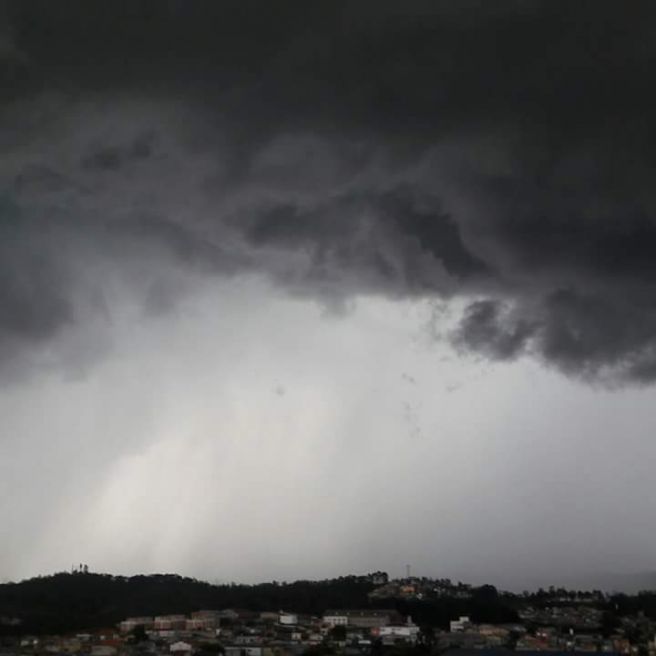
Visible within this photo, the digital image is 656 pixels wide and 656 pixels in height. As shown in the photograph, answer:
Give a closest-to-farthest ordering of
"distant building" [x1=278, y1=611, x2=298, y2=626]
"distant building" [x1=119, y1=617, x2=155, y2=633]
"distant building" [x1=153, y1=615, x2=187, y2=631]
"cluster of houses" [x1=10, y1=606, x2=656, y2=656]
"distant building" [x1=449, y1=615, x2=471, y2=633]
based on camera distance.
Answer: "cluster of houses" [x1=10, y1=606, x2=656, y2=656]
"distant building" [x1=119, y1=617, x2=155, y2=633]
"distant building" [x1=153, y1=615, x2=187, y2=631]
"distant building" [x1=449, y1=615, x2=471, y2=633]
"distant building" [x1=278, y1=611, x2=298, y2=626]

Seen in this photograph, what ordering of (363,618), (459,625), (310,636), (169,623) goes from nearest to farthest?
(310,636) → (169,623) → (459,625) → (363,618)

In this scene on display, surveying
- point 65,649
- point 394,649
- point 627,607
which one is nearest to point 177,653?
point 65,649

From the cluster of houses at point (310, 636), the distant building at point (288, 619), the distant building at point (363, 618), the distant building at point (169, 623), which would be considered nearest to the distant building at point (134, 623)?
the cluster of houses at point (310, 636)

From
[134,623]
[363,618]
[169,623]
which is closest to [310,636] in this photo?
[363,618]

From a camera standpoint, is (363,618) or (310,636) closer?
(310,636)

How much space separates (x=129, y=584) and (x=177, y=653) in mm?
56515

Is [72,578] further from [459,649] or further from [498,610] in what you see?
[459,649]

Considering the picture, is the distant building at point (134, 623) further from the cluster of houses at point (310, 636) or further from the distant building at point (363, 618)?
the distant building at point (363, 618)

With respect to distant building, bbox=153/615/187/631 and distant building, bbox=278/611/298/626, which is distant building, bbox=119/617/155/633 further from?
distant building, bbox=278/611/298/626

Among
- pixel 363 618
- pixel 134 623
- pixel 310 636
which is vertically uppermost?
pixel 363 618

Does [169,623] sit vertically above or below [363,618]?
below

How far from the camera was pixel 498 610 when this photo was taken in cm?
12125

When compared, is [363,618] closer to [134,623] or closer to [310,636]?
[310,636]

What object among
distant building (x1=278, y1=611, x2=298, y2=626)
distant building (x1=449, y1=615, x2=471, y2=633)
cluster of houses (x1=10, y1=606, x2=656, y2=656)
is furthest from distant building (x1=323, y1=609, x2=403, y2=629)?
distant building (x1=449, y1=615, x2=471, y2=633)
